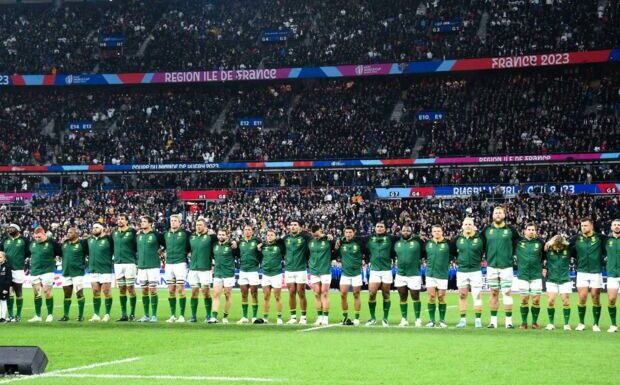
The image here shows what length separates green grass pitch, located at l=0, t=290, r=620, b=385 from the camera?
13617 mm

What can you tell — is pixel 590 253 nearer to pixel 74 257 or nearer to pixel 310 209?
pixel 74 257

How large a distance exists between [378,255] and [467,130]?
115ft

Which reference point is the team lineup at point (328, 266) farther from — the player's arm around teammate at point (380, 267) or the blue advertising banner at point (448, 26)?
the blue advertising banner at point (448, 26)

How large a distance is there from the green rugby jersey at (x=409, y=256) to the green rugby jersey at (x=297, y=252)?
2.37m

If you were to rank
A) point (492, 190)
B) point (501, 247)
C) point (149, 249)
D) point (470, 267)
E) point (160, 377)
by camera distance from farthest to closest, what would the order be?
point (492, 190) < point (149, 249) < point (470, 267) < point (501, 247) < point (160, 377)

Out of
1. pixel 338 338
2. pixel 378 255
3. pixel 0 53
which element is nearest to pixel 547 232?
pixel 378 255

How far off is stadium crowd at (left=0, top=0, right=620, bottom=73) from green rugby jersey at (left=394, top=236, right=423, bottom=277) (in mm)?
36753

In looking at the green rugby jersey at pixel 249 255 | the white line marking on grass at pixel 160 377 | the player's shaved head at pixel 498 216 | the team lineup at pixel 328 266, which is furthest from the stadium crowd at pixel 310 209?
the white line marking on grass at pixel 160 377

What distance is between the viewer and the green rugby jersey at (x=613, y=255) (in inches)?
816

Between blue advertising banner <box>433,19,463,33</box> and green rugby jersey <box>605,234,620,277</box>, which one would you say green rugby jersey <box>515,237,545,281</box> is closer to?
green rugby jersey <box>605,234,620,277</box>

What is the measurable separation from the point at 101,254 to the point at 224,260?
10.7 ft

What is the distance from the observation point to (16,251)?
25.0 metres

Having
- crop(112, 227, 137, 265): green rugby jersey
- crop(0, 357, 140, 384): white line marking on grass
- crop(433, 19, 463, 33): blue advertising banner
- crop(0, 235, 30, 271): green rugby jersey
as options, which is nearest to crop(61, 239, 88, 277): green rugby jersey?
crop(112, 227, 137, 265): green rugby jersey

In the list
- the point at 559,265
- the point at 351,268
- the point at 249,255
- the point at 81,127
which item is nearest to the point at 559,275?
the point at 559,265
